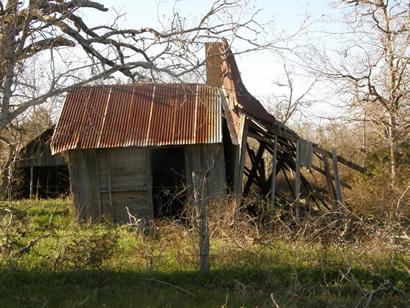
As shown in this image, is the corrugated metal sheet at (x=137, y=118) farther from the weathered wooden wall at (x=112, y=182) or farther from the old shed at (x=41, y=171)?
the old shed at (x=41, y=171)

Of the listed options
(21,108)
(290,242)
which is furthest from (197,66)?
(290,242)

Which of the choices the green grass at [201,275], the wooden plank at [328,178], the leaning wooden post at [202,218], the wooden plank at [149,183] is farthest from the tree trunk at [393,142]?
the leaning wooden post at [202,218]

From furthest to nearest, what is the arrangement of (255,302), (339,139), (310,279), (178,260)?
1. (339,139)
2. (178,260)
3. (310,279)
4. (255,302)

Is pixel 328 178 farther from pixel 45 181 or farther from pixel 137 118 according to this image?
pixel 45 181

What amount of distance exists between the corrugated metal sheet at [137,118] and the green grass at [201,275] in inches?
199

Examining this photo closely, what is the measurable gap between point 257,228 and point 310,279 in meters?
1.77

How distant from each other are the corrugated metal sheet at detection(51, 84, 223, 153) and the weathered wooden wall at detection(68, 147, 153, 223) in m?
0.46

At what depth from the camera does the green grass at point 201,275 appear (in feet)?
→ 21.3

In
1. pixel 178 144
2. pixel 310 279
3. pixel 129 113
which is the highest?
pixel 129 113

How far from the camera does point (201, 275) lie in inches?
302

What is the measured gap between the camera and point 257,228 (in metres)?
9.30

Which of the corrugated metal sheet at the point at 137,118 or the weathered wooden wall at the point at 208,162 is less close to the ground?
the corrugated metal sheet at the point at 137,118

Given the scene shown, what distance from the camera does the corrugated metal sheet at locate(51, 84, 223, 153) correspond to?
14328mm

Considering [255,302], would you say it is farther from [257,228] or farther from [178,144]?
[178,144]
